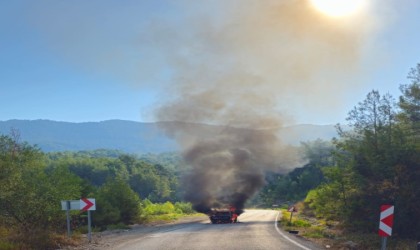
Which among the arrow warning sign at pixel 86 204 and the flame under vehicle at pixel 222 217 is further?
the flame under vehicle at pixel 222 217

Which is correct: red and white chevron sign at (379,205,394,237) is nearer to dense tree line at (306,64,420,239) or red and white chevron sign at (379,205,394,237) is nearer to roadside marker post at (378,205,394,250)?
roadside marker post at (378,205,394,250)

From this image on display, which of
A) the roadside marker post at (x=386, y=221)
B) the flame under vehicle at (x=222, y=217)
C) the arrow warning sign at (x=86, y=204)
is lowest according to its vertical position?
the flame under vehicle at (x=222, y=217)

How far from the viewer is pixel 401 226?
17156mm

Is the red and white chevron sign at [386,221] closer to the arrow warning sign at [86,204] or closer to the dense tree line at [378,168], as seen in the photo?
the dense tree line at [378,168]

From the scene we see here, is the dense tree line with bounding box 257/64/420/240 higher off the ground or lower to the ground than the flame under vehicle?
higher

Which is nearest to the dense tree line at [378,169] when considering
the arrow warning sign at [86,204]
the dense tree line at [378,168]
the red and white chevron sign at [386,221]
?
the dense tree line at [378,168]

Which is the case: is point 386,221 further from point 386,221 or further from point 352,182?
point 352,182

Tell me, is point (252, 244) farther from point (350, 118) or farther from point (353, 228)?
point (350, 118)

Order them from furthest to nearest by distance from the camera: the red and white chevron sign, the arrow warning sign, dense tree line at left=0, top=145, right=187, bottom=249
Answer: the arrow warning sign < dense tree line at left=0, top=145, right=187, bottom=249 < the red and white chevron sign

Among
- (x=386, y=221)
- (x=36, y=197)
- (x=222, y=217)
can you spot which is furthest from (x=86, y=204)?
(x=222, y=217)

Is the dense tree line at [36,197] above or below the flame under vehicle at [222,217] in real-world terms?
above

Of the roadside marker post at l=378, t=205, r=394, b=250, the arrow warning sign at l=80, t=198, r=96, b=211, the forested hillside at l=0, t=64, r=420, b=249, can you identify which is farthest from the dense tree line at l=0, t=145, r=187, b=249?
the roadside marker post at l=378, t=205, r=394, b=250

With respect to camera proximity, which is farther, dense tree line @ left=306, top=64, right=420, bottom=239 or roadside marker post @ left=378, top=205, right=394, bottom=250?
dense tree line @ left=306, top=64, right=420, bottom=239

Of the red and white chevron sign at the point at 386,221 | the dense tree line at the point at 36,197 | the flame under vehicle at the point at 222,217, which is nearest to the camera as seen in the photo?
the red and white chevron sign at the point at 386,221
